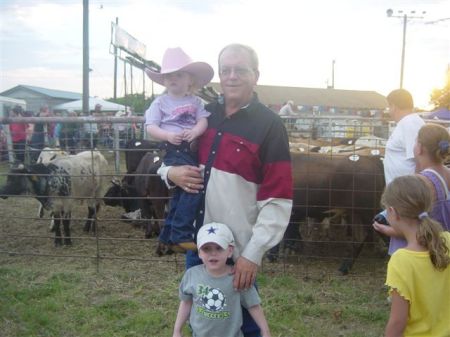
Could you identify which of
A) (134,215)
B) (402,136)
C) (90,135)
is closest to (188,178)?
(402,136)

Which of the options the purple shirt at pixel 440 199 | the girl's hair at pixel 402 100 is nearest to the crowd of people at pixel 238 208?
the purple shirt at pixel 440 199

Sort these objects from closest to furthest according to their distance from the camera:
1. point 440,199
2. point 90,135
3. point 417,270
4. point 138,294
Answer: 1. point 417,270
2. point 440,199
3. point 138,294
4. point 90,135

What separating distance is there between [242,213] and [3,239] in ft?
22.3

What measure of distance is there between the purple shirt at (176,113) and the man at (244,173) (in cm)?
20

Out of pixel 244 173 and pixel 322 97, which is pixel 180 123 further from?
pixel 322 97

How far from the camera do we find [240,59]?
8.31 ft

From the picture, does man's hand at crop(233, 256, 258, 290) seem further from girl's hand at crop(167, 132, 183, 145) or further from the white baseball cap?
girl's hand at crop(167, 132, 183, 145)

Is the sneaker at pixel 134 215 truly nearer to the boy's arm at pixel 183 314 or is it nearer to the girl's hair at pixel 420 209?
the boy's arm at pixel 183 314

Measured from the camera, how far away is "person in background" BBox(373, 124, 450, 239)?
3418 millimetres

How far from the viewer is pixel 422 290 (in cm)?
230

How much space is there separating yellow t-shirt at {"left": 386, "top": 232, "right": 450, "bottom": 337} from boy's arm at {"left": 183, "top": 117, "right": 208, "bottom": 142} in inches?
46.2

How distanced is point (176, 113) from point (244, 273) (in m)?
0.97

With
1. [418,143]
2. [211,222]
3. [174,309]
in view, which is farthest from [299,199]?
[211,222]

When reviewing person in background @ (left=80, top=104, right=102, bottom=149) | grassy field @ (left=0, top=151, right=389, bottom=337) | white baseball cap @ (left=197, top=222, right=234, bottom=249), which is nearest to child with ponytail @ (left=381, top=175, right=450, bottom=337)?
white baseball cap @ (left=197, top=222, right=234, bottom=249)
